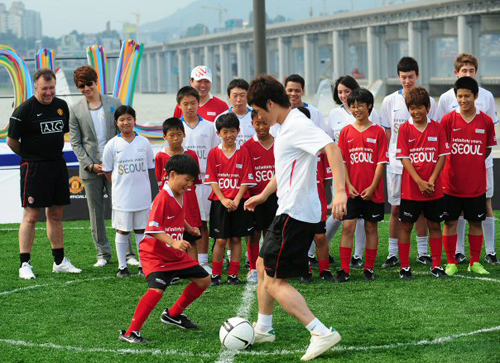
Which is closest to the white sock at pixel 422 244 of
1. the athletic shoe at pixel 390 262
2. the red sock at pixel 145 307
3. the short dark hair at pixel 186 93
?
the athletic shoe at pixel 390 262

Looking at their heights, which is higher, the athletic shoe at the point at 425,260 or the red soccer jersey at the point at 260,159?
the red soccer jersey at the point at 260,159

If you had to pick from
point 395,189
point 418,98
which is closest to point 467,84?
point 418,98

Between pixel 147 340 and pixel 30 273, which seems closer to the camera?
pixel 147 340

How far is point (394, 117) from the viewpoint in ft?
29.0

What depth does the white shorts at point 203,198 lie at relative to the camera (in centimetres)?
846

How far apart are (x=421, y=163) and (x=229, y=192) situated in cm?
186

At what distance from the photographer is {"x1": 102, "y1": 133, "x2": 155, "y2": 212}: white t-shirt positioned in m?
8.54

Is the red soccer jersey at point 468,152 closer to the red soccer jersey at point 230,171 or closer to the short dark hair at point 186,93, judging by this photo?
the red soccer jersey at point 230,171

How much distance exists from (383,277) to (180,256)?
9.09 ft

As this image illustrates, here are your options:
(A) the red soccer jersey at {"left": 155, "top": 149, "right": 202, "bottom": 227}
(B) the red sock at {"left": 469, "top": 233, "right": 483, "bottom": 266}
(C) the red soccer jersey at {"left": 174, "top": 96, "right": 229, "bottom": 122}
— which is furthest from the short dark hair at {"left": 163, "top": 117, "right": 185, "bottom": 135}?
(B) the red sock at {"left": 469, "top": 233, "right": 483, "bottom": 266}

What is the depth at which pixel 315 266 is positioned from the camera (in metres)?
9.02

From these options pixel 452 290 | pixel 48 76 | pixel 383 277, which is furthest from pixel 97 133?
pixel 452 290

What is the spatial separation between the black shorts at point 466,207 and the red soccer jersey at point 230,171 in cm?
205

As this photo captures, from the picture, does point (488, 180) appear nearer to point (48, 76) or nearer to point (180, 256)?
point (180, 256)
